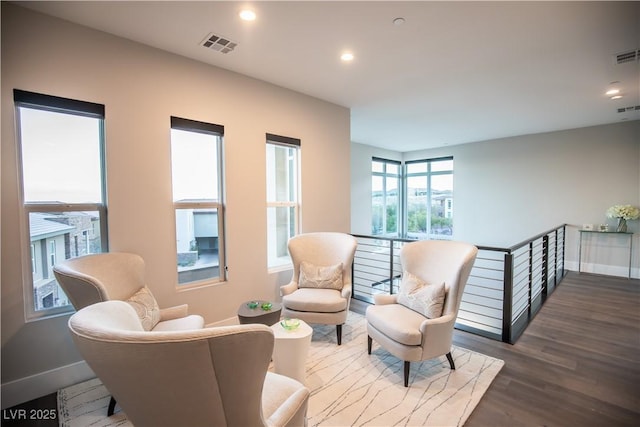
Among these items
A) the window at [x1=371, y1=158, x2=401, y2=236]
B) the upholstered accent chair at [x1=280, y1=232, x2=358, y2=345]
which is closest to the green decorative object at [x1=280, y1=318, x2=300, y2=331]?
the upholstered accent chair at [x1=280, y1=232, x2=358, y2=345]

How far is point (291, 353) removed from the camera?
2242mm

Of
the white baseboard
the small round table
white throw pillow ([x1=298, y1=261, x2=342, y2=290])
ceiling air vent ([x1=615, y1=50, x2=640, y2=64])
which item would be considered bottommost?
the white baseboard

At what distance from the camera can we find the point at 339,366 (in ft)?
8.66

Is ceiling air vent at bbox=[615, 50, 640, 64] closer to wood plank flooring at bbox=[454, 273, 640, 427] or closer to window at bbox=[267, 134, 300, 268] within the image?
wood plank flooring at bbox=[454, 273, 640, 427]

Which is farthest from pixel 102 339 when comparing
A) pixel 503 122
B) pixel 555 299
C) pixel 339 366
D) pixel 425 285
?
pixel 503 122

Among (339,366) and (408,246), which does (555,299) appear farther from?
(339,366)

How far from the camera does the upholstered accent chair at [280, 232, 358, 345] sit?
9.90ft

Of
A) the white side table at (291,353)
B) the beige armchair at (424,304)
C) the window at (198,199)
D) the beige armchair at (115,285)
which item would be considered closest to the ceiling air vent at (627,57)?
the beige armchair at (424,304)

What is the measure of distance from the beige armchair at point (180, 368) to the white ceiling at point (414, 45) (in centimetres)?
225

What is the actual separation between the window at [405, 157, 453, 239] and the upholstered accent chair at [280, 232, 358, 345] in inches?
213

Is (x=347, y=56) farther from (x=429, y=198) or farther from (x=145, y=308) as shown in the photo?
(x=429, y=198)

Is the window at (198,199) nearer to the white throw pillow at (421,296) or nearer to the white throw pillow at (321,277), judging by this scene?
the white throw pillow at (321,277)

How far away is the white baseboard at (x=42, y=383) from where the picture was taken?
216cm

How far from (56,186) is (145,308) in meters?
1.24
